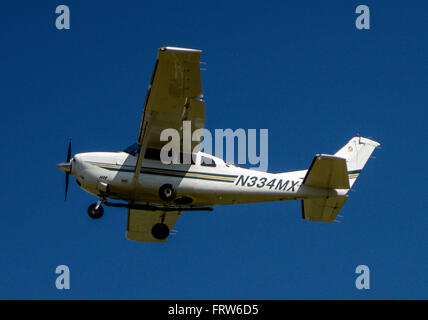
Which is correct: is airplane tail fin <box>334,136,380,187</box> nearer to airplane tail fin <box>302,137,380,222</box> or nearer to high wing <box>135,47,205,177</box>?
airplane tail fin <box>302,137,380,222</box>

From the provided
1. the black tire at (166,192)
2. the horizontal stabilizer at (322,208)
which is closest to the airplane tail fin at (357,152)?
the horizontal stabilizer at (322,208)

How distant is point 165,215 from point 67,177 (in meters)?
3.59

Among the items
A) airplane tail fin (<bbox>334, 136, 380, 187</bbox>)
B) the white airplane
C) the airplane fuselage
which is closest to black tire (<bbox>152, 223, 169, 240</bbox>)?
the white airplane

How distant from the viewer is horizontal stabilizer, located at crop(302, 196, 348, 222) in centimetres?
1972

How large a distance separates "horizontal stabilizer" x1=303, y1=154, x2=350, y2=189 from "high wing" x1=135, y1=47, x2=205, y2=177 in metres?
3.17

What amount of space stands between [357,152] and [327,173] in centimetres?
247

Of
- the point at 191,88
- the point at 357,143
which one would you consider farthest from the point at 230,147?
the point at 357,143

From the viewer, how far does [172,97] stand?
58.9 feet

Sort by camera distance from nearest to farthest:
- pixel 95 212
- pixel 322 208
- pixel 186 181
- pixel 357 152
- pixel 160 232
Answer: pixel 95 212
pixel 186 181
pixel 322 208
pixel 160 232
pixel 357 152

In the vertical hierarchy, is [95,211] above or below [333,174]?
below

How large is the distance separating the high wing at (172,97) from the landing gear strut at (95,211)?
4.25 ft

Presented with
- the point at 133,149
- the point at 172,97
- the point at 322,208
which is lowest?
the point at 322,208

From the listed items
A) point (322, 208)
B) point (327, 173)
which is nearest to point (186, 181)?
point (327, 173)

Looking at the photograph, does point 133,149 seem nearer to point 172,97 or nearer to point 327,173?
point 172,97
